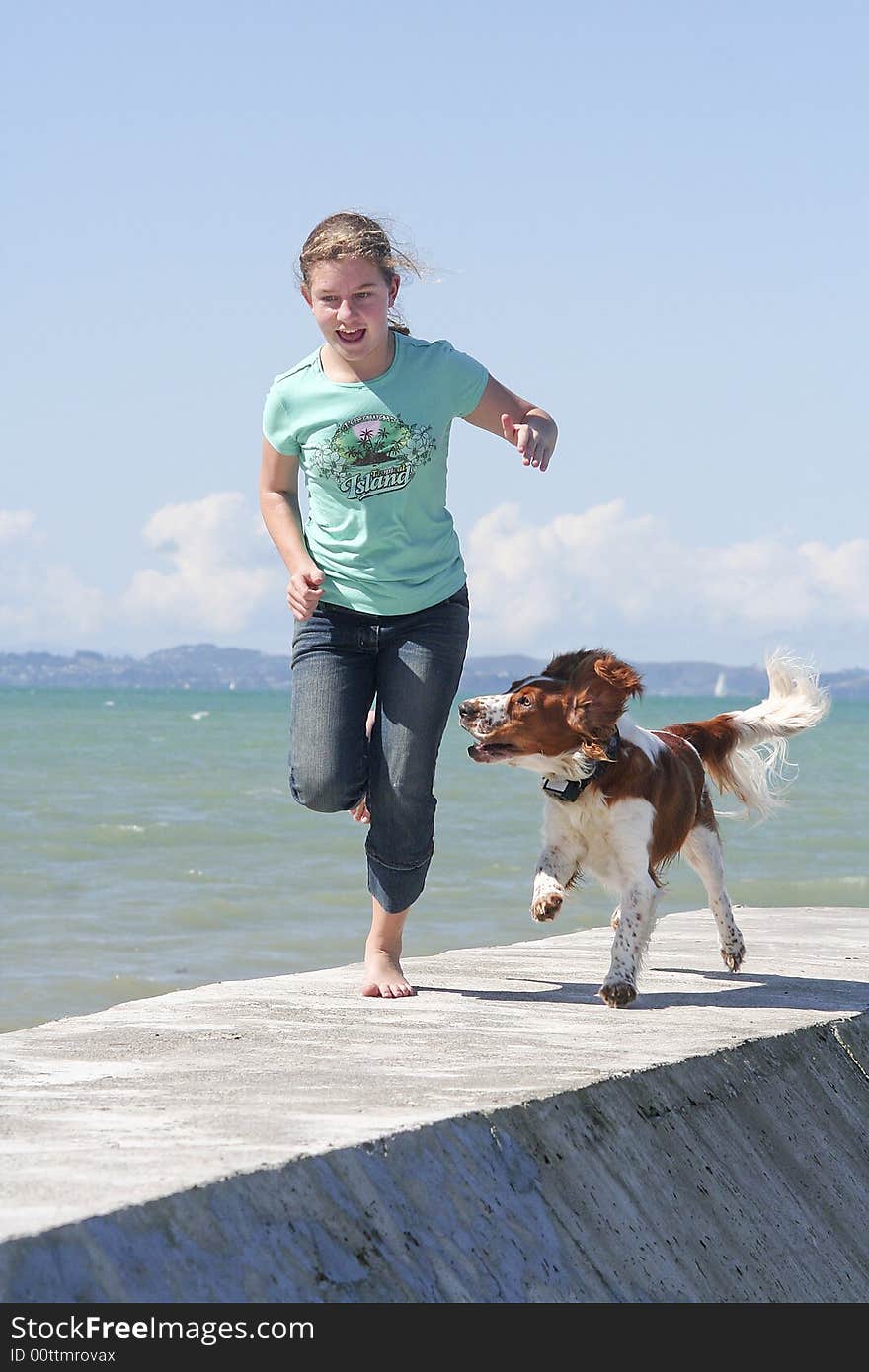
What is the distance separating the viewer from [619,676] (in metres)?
4.93

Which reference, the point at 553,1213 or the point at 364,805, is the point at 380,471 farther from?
the point at 553,1213

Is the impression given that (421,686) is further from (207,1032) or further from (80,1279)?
(80,1279)

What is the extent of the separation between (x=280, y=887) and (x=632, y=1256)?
987 centimetres

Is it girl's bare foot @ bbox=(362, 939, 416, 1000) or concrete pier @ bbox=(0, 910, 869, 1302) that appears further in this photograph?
girl's bare foot @ bbox=(362, 939, 416, 1000)

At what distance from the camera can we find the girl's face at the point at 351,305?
478 centimetres

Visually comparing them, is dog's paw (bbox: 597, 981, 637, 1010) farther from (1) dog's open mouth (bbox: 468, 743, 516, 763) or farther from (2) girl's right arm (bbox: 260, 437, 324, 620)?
(2) girl's right arm (bbox: 260, 437, 324, 620)

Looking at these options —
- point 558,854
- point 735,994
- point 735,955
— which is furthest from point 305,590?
point 735,955

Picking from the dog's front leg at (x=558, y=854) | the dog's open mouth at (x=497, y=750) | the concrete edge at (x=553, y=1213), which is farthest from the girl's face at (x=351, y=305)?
the concrete edge at (x=553, y=1213)

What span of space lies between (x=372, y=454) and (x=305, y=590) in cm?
49

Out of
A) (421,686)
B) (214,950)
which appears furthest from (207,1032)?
(214,950)

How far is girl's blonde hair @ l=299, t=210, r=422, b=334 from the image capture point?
15.7 ft

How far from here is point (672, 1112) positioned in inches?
142

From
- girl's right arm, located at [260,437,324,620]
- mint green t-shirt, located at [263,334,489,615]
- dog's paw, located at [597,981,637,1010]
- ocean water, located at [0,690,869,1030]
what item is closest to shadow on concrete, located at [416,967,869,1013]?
dog's paw, located at [597,981,637,1010]

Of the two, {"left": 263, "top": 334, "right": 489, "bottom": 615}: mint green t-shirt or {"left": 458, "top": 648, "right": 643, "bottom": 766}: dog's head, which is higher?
{"left": 263, "top": 334, "right": 489, "bottom": 615}: mint green t-shirt
